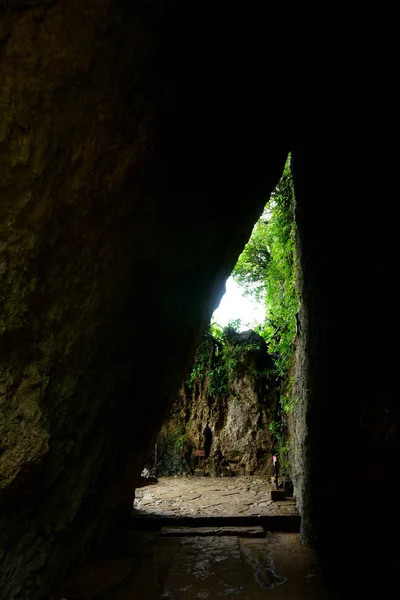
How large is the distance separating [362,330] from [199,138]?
6.80ft

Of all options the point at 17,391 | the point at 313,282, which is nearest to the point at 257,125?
the point at 313,282

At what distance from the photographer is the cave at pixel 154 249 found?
204cm

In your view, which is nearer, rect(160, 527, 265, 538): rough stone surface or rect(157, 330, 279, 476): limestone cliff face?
rect(160, 527, 265, 538): rough stone surface

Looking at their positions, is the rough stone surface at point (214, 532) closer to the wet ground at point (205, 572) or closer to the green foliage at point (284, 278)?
the wet ground at point (205, 572)

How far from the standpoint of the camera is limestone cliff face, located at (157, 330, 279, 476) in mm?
9062

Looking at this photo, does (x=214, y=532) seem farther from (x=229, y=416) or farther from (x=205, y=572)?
(x=229, y=416)

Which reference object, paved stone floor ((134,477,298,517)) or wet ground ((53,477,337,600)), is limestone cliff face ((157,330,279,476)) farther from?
wet ground ((53,477,337,600))

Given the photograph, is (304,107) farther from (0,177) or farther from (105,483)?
(105,483)

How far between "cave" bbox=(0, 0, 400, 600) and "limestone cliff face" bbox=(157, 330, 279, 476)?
435 cm

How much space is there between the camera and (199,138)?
3.27 m

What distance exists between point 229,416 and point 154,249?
722 centimetres

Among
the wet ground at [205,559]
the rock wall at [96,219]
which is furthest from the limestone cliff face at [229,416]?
the rock wall at [96,219]

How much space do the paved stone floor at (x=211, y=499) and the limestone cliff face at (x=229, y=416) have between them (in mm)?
693

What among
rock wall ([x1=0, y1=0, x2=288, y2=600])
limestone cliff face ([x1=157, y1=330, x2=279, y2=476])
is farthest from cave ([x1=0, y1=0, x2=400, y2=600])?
limestone cliff face ([x1=157, y1=330, x2=279, y2=476])
